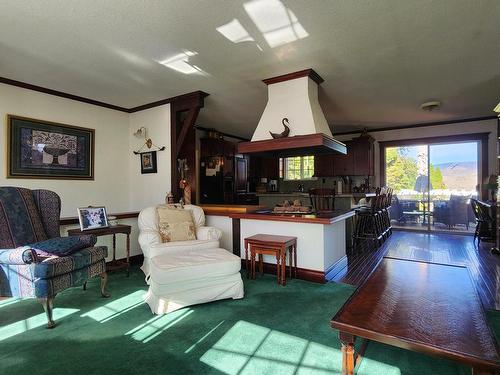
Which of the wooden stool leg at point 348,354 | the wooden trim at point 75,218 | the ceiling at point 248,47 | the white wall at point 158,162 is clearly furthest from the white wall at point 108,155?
the wooden stool leg at point 348,354

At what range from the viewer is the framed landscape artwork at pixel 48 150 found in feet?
11.9

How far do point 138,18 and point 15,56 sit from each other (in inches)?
65.9

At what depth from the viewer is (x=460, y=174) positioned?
6.29 meters

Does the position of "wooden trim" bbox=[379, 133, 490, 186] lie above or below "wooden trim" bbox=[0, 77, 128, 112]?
below

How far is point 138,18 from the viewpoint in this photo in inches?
91.8

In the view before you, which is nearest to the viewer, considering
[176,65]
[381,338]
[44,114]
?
[381,338]

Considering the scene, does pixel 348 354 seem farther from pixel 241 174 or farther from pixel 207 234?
pixel 241 174

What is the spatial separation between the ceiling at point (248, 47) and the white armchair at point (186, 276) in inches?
81.0

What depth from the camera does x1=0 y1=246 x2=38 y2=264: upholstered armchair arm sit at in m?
2.23

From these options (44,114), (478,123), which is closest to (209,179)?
(44,114)

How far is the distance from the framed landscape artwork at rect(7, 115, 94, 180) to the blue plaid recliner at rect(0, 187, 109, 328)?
110cm

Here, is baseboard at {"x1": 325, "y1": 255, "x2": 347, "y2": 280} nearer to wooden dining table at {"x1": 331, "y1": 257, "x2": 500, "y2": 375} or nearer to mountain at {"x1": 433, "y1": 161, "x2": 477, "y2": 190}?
wooden dining table at {"x1": 331, "y1": 257, "x2": 500, "y2": 375}

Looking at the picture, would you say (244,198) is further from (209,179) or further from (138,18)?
(138,18)

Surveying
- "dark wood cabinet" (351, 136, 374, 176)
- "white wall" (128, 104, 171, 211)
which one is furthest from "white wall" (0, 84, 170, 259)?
"dark wood cabinet" (351, 136, 374, 176)
